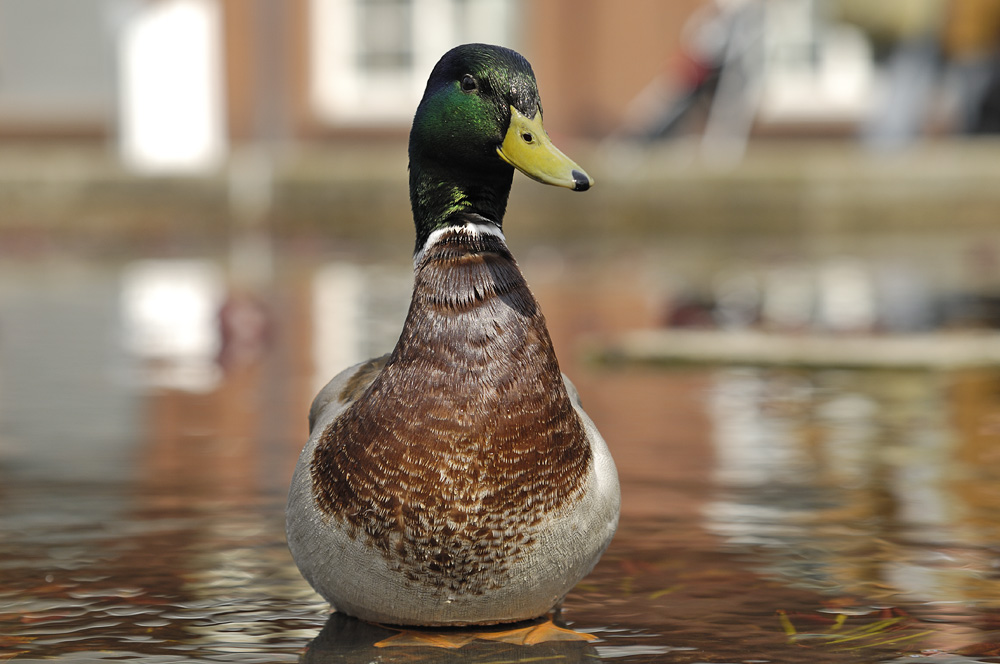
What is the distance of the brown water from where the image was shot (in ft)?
10.2

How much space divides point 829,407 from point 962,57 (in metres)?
11.8

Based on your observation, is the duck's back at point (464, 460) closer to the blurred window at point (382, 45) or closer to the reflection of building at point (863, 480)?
the reflection of building at point (863, 480)

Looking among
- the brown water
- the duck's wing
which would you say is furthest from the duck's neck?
the brown water

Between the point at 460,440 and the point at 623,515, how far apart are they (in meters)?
1.33

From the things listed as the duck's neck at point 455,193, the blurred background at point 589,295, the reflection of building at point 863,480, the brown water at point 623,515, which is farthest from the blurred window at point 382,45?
the duck's neck at point 455,193

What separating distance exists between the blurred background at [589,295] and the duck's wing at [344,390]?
0.38 m

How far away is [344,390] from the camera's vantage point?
3.31m

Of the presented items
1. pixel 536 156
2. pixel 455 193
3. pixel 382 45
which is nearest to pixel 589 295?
pixel 455 193

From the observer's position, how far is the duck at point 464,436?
9.56ft

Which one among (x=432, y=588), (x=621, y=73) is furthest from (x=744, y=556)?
(x=621, y=73)

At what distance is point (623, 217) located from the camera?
1391 cm

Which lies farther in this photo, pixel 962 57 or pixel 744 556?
pixel 962 57

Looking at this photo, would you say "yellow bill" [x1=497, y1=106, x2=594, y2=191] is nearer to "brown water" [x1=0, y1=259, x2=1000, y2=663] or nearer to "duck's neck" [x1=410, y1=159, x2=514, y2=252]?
"duck's neck" [x1=410, y1=159, x2=514, y2=252]

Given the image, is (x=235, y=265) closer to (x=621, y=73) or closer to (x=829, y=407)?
(x=829, y=407)
